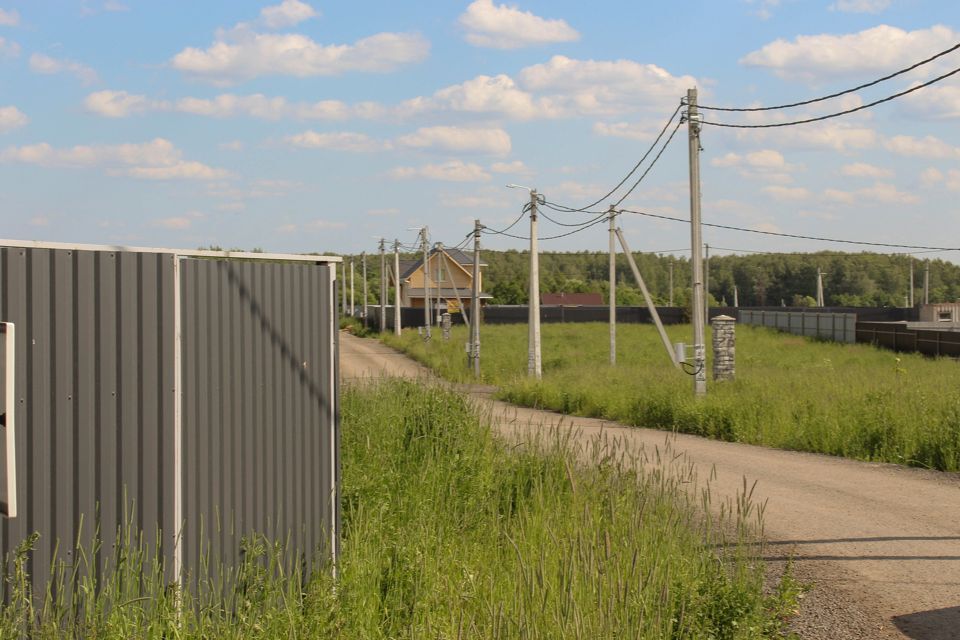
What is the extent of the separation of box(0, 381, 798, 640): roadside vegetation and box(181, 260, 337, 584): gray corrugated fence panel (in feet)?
0.81

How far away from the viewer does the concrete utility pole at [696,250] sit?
18.2 meters

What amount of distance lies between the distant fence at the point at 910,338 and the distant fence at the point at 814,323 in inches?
42.5

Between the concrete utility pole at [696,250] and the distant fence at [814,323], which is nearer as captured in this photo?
the concrete utility pole at [696,250]

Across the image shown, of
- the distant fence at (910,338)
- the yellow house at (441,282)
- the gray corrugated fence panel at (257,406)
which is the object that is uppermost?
the yellow house at (441,282)

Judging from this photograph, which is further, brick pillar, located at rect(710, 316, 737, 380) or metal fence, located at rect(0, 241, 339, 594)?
brick pillar, located at rect(710, 316, 737, 380)

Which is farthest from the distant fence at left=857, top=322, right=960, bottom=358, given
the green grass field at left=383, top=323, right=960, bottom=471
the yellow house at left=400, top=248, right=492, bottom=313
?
the yellow house at left=400, top=248, right=492, bottom=313

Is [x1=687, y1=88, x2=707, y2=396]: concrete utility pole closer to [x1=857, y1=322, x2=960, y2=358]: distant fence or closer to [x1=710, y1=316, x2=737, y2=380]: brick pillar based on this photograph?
[x1=710, y1=316, x2=737, y2=380]: brick pillar

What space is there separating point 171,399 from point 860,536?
583cm

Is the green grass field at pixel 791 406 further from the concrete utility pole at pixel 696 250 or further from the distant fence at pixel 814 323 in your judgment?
the distant fence at pixel 814 323

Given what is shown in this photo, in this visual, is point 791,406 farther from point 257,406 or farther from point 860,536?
point 257,406

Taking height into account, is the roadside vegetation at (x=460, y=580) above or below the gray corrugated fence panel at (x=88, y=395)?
below

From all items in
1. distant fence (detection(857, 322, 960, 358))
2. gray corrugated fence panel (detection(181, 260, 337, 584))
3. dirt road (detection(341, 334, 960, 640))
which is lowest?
dirt road (detection(341, 334, 960, 640))

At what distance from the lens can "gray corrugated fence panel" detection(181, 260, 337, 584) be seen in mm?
5277

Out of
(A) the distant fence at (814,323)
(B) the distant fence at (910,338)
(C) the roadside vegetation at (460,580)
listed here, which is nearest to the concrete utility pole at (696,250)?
(C) the roadside vegetation at (460,580)
